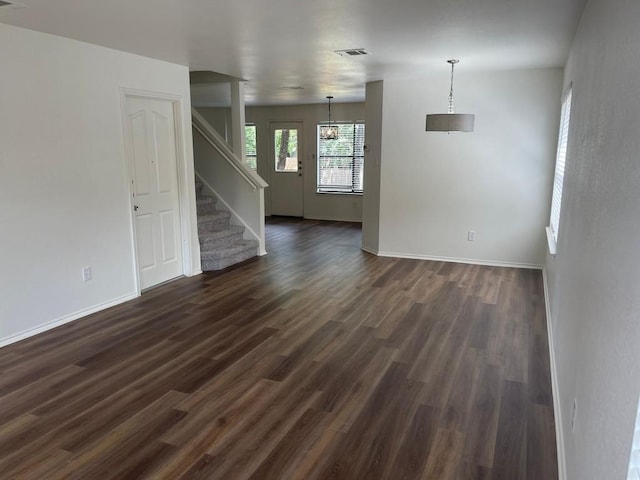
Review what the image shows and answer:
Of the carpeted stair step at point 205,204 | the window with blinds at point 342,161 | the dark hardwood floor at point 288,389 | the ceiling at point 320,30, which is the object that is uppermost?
the ceiling at point 320,30

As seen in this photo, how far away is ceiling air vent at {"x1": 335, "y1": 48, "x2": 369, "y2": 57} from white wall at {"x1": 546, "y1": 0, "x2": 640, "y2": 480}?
2.12 m

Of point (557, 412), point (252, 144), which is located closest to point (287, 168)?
point (252, 144)

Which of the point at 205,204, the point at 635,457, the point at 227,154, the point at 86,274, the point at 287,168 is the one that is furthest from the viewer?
the point at 287,168

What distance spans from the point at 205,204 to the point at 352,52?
11.0ft

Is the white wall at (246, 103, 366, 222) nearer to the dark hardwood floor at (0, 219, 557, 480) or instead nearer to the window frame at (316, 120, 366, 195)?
the window frame at (316, 120, 366, 195)

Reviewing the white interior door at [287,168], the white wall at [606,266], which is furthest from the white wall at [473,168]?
the white interior door at [287,168]

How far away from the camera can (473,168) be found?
6.04 m

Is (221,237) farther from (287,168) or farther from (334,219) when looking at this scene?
(287,168)

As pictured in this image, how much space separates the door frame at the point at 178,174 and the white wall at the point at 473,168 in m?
2.70

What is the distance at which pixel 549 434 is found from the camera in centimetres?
250

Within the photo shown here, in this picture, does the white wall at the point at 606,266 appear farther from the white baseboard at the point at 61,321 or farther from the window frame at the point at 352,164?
the window frame at the point at 352,164

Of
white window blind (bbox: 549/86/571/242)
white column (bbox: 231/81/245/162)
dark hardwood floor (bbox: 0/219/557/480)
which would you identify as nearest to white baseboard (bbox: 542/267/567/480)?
dark hardwood floor (bbox: 0/219/557/480)

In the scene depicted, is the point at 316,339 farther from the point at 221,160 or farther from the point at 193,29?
the point at 221,160

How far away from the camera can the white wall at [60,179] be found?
Result: 355 centimetres
